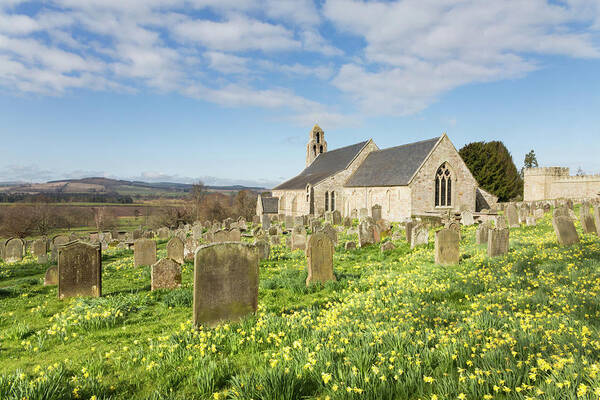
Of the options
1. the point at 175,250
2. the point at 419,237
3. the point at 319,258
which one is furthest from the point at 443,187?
the point at 175,250

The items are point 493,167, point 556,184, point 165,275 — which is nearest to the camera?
point 165,275

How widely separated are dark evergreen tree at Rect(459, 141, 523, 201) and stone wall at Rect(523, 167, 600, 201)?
6.14 feet

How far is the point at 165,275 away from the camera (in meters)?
7.97

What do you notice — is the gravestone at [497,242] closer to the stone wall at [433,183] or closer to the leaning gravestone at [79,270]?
the leaning gravestone at [79,270]

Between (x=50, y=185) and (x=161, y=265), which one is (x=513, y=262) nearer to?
(x=161, y=265)

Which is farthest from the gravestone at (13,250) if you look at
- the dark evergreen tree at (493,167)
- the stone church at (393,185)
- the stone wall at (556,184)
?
the stone wall at (556,184)

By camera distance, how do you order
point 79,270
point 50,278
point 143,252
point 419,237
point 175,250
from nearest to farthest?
point 79,270
point 50,278
point 175,250
point 143,252
point 419,237

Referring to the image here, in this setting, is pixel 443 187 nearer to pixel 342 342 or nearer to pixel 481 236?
pixel 481 236

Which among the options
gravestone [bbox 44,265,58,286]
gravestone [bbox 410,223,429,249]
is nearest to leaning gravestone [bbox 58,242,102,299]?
gravestone [bbox 44,265,58,286]

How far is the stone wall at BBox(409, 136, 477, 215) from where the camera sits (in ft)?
83.4

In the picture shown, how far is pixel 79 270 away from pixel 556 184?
48.8 metres

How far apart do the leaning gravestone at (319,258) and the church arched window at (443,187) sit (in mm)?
20889

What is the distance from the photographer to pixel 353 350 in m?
3.56

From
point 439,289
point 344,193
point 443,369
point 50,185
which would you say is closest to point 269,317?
point 443,369
